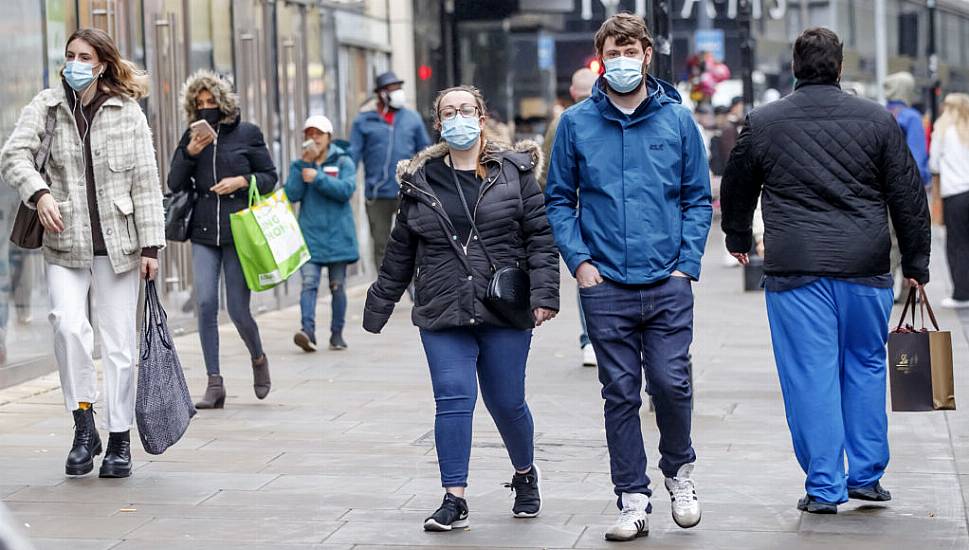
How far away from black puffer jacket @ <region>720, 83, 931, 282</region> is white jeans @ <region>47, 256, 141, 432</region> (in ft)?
9.13

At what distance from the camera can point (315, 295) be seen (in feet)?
40.9

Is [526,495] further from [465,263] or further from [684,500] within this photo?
[465,263]

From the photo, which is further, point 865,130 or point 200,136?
point 200,136

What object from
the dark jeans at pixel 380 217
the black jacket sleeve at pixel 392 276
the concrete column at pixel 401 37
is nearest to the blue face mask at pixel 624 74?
the black jacket sleeve at pixel 392 276

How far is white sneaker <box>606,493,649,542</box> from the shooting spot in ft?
20.1

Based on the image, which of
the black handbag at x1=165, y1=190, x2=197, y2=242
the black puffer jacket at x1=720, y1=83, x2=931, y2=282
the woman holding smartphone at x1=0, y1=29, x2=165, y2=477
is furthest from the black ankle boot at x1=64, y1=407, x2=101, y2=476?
the black puffer jacket at x1=720, y1=83, x2=931, y2=282

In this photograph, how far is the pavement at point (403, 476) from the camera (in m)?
6.28

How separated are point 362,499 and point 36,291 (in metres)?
4.99

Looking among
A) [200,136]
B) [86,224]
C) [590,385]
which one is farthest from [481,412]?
[86,224]

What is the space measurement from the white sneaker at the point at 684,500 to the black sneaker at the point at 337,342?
6.41 meters

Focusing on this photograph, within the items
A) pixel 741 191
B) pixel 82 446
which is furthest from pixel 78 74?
pixel 741 191

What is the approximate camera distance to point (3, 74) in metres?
10.8

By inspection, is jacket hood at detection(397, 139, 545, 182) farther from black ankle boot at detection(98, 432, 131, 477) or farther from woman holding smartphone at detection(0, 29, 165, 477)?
black ankle boot at detection(98, 432, 131, 477)

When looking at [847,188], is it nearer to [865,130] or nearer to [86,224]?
[865,130]
